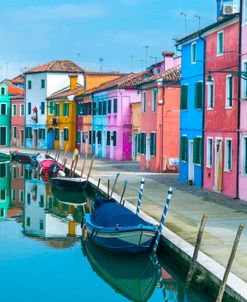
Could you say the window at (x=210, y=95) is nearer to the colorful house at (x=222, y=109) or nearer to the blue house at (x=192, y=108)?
the colorful house at (x=222, y=109)

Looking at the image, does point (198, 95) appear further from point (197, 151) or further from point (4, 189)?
point (4, 189)

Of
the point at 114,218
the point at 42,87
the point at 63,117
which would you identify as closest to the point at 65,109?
the point at 63,117

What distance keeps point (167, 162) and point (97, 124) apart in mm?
17423

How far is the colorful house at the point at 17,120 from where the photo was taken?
224ft

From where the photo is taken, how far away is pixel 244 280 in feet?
37.3

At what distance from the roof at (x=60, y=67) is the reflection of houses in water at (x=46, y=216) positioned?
96.8ft

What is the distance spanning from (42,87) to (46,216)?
40195 millimetres

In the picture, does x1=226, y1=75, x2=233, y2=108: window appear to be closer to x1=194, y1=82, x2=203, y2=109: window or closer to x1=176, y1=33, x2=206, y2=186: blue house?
x1=176, y1=33, x2=206, y2=186: blue house

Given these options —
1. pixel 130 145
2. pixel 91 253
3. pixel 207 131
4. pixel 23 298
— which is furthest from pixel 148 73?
pixel 23 298

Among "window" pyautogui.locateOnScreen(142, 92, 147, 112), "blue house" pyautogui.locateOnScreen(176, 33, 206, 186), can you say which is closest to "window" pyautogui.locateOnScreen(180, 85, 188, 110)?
"blue house" pyautogui.locateOnScreen(176, 33, 206, 186)

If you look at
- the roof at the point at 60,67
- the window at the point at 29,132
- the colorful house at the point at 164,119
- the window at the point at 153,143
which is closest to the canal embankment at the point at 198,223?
the colorful house at the point at 164,119

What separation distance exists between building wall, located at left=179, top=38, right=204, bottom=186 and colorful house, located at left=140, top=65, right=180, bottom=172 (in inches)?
160

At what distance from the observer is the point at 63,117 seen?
5875cm

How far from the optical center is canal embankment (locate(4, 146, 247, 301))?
12.0 m
